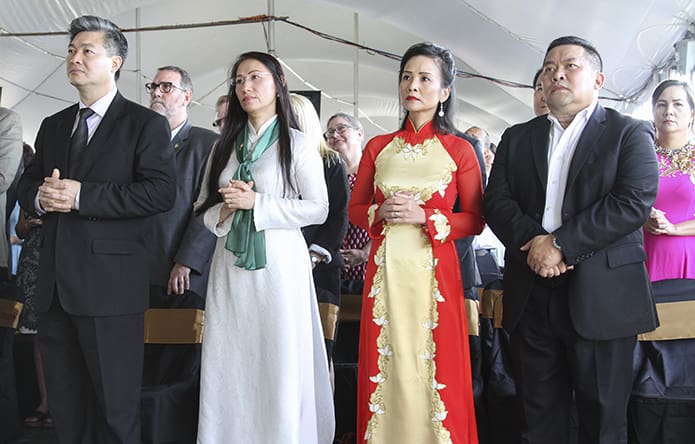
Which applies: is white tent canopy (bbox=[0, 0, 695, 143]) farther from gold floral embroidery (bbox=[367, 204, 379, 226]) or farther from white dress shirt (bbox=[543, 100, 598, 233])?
white dress shirt (bbox=[543, 100, 598, 233])

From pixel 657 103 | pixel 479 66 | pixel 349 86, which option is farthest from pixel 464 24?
pixel 349 86

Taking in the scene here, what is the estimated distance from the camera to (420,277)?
93.4 inches

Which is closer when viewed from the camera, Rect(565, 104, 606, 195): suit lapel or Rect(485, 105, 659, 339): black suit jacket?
Rect(485, 105, 659, 339): black suit jacket

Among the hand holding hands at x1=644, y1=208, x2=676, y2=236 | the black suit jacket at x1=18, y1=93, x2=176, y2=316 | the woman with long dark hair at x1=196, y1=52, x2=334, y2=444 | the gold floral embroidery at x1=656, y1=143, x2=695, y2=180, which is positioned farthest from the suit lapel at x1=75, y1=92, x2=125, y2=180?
the gold floral embroidery at x1=656, y1=143, x2=695, y2=180

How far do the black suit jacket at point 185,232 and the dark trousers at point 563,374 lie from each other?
1351 millimetres

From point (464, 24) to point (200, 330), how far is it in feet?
16.2

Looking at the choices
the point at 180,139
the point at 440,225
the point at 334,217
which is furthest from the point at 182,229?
the point at 440,225

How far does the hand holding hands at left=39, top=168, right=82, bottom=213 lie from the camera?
2.20 meters

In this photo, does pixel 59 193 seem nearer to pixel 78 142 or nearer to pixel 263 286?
pixel 78 142

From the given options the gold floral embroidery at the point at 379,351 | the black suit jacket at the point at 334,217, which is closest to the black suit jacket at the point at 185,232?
the black suit jacket at the point at 334,217

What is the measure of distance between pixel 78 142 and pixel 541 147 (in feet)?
5.00

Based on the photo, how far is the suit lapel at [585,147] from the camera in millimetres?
2164

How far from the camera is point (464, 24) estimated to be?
6.99m

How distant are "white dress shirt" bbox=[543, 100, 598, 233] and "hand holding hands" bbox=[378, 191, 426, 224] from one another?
15.8 inches
